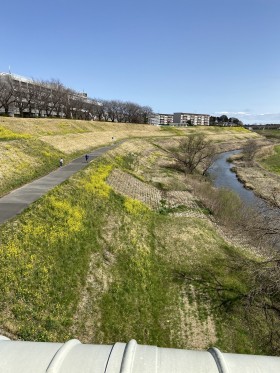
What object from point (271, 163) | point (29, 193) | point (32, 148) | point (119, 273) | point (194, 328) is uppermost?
point (32, 148)

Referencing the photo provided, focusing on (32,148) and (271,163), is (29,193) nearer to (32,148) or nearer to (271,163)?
(32,148)

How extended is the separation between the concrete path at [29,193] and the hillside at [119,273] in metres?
0.80

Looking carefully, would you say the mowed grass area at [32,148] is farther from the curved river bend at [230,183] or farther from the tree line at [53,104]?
the curved river bend at [230,183]

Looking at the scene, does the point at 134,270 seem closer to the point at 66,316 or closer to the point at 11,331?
the point at 66,316

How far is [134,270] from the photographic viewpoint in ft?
57.9

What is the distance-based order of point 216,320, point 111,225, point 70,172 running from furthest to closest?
point 70,172 < point 111,225 < point 216,320

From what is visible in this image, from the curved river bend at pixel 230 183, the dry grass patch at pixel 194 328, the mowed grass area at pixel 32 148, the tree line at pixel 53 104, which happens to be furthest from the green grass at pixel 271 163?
the tree line at pixel 53 104

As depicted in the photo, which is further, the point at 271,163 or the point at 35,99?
the point at 35,99

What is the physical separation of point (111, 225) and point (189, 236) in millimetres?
6062

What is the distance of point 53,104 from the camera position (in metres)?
89.3

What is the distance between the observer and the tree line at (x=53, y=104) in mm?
74106

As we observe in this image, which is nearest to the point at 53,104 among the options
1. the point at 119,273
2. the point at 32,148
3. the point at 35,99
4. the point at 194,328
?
the point at 35,99

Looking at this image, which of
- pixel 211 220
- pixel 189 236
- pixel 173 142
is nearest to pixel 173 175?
pixel 211 220

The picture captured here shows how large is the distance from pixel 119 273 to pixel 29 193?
377 inches
